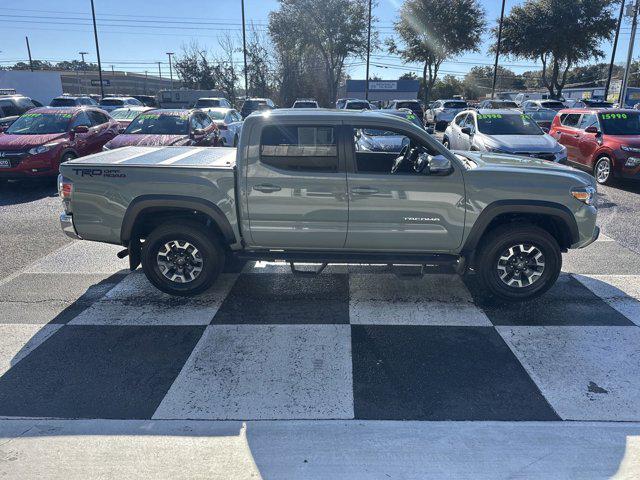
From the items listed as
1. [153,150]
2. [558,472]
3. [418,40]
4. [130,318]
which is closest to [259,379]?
[130,318]

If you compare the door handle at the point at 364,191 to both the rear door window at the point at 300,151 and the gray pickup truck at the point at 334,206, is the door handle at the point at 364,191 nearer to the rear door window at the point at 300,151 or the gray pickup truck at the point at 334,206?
the gray pickup truck at the point at 334,206

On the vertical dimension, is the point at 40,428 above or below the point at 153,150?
below

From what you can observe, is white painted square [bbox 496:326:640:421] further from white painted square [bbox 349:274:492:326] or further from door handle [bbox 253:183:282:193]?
door handle [bbox 253:183:282:193]

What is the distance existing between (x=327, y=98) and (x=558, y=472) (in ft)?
135

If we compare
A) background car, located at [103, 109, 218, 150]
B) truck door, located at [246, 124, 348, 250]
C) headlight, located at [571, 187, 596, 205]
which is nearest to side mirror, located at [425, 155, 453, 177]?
truck door, located at [246, 124, 348, 250]

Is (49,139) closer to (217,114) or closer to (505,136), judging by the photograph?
(217,114)

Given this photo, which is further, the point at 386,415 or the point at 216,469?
the point at 386,415

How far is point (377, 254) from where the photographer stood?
468cm

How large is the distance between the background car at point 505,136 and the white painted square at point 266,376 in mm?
7497

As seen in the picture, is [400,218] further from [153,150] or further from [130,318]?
[153,150]

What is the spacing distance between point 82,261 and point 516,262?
522 cm

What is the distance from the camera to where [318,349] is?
3895mm

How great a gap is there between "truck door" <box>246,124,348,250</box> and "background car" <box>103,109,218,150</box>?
20.1 feet

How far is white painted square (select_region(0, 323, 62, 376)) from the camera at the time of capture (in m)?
3.77
